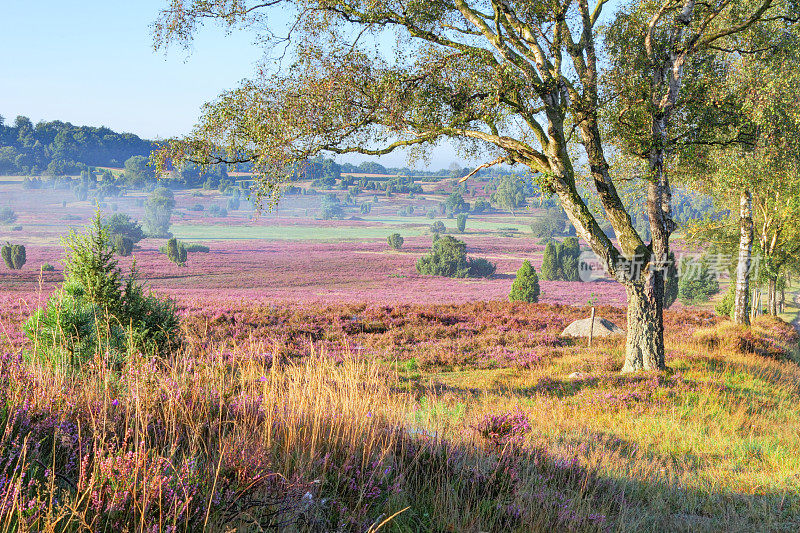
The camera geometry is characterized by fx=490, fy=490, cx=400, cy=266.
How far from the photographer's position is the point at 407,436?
15.8 ft

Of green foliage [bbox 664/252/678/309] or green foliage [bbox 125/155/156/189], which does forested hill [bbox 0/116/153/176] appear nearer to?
green foliage [bbox 125/155/156/189]

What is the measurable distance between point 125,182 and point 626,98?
179605 millimetres

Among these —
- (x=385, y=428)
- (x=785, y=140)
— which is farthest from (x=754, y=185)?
(x=385, y=428)

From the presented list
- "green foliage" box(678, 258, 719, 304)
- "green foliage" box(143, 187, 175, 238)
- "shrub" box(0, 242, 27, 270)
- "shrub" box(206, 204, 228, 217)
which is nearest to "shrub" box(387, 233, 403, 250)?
"green foliage" box(678, 258, 719, 304)

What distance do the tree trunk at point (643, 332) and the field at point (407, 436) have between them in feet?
1.79

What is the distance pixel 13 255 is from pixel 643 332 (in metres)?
59.6

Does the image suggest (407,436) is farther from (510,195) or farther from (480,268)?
(510,195)

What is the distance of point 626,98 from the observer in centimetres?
1135

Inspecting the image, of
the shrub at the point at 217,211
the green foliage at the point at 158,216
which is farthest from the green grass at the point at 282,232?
the shrub at the point at 217,211

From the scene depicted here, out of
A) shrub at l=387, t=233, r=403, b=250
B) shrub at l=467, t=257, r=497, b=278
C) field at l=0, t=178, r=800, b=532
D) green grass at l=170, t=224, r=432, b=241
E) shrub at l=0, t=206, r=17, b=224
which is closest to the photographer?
field at l=0, t=178, r=800, b=532

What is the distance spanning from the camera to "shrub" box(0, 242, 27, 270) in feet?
164

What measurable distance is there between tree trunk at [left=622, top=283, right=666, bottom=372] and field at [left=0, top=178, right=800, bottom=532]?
545 mm

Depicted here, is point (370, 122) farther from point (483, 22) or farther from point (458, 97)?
point (483, 22)

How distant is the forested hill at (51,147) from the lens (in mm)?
160875
